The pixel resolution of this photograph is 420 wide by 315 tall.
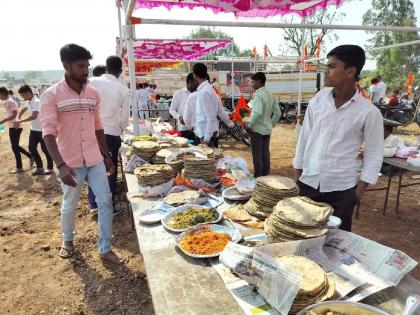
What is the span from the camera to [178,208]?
250 cm

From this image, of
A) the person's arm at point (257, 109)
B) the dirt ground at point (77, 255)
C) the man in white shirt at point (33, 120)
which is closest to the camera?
the dirt ground at point (77, 255)

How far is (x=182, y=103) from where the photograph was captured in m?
6.12

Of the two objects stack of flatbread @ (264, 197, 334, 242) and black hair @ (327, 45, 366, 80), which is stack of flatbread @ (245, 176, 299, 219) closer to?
stack of flatbread @ (264, 197, 334, 242)

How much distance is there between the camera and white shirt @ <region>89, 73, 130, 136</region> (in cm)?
402

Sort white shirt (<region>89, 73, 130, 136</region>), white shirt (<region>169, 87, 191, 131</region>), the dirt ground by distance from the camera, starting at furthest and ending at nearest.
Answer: white shirt (<region>169, 87, 191, 131</region>) → white shirt (<region>89, 73, 130, 136</region>) → the dirt ground

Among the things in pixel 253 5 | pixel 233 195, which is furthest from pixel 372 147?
pixel 253 5

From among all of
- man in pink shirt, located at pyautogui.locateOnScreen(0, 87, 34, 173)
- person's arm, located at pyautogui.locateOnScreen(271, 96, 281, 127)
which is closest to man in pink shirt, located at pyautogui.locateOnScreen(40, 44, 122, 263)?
person's arm, located at pyautogui.locateOnScreen(271, 96, 281, 127)

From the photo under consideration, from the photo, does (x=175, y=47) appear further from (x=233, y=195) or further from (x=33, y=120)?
(x=233, y=195)

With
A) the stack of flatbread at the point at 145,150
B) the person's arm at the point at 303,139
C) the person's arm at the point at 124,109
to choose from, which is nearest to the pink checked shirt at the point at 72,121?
the stack of flatbread at the point at 145,150

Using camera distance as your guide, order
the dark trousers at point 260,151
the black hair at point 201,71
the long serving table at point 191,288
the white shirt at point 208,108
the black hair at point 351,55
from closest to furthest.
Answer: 1. the long serving table at point 191,288
2. the black hair at point 351,55
3. the white shirt at point 208,108
4. the black hair at point 201,71
5. the dark trousers at point 260,151

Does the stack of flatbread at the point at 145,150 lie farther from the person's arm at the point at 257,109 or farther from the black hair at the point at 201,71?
the person's arm at the point at 257,109

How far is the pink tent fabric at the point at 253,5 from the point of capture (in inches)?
136

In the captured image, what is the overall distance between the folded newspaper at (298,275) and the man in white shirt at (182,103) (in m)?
4.11

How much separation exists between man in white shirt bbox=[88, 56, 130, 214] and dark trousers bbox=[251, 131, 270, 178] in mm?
2061
